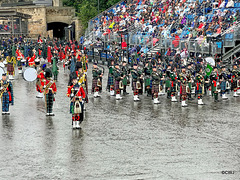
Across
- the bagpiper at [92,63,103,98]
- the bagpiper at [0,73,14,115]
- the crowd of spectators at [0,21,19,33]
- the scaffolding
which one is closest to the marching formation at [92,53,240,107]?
the bagpiper at [92,63,103,98]

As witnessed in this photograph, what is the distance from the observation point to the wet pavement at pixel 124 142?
10.6 meters

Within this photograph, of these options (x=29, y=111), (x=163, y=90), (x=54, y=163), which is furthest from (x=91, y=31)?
(x=54, y=163)

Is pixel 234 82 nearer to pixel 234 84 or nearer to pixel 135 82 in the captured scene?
pixel 234 84

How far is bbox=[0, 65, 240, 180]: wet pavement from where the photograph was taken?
10562 millimetres

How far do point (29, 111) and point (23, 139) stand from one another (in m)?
4.59

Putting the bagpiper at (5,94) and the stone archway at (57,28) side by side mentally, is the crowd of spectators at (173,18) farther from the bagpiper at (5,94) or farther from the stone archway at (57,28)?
the stone archway at (57,28)

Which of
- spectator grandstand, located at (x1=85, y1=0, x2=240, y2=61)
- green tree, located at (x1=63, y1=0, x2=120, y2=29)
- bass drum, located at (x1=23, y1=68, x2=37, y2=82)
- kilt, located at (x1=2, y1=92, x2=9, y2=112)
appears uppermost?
green tree, located at (x1=63, y1=0, x2=120, y2=29)

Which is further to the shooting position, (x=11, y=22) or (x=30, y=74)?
(x=11, y=22)

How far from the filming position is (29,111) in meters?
18.2

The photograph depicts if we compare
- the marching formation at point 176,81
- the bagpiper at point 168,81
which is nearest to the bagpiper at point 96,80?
the marching formation at point 176,81

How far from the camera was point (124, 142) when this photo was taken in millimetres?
13094

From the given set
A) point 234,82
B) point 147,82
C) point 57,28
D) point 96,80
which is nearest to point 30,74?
point 96,80

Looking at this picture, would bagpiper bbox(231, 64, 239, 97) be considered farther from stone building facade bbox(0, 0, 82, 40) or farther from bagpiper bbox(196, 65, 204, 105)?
stone building facade bbox(0, 0, 82, 40)

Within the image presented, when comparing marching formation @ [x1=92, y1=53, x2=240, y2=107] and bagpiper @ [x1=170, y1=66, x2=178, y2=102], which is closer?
marching formation @ [x1=92, y1=53, x2=240, y2=107]
